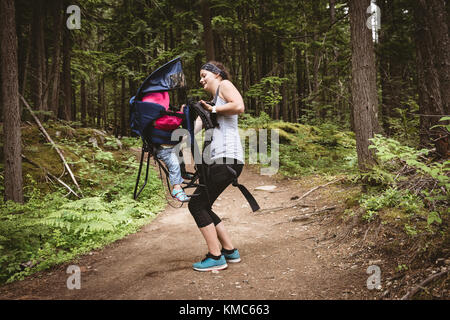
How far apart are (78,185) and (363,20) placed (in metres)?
8.22

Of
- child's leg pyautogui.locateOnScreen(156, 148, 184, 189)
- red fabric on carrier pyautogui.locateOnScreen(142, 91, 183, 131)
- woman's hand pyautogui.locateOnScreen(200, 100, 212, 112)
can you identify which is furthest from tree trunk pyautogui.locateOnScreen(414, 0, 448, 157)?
red fabric on carrier pyautogui.locateOnScreen(142, 91, 183, 131)

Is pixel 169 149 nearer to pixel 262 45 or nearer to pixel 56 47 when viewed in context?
pixel 56 47

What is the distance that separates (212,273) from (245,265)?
0.51m

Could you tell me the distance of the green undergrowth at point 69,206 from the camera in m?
4.56

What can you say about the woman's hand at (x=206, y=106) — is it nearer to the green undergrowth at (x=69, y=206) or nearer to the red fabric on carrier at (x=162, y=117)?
the red fabric on carrier at (x=162, y=117)

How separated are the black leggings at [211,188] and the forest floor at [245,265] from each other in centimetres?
78

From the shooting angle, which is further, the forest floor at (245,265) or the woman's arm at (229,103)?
the woman's arm at (229,103)

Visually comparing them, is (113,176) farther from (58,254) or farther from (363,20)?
(363,20)

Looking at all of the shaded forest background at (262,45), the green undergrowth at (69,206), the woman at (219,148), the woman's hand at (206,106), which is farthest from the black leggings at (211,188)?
the shaded forest background at (262,45)

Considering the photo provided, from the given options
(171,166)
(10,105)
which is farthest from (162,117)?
(10,105)

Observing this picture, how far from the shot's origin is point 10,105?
6.43 metres

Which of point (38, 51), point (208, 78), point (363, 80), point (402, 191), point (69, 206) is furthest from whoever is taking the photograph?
point (38, 51)

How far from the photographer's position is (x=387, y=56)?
36.0ft
